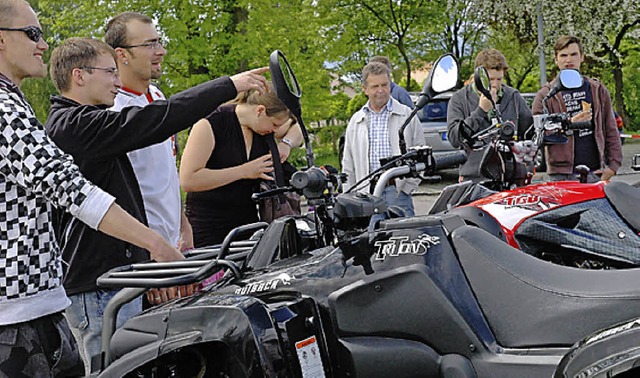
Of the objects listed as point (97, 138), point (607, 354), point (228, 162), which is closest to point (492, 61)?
point (228, 162)

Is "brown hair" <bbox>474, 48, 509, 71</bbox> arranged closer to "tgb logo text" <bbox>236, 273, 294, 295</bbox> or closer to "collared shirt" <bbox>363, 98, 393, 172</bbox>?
"collared shirt" <bbox>363, 98, 393, 172</bbox>

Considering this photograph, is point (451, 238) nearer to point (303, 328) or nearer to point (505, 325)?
point (505, 325)

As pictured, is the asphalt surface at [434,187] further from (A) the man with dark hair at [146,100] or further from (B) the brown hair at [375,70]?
(A) the man with dark hair at [146,100]

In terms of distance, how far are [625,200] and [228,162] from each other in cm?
201

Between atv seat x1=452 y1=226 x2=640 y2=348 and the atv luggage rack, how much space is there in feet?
2.51

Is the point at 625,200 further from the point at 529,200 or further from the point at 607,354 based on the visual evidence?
the point at 607,354

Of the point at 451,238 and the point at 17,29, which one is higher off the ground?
the point at 17,29

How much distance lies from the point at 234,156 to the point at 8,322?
1.90m

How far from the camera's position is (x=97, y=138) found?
2912 mm

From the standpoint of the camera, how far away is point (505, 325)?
6.64ft

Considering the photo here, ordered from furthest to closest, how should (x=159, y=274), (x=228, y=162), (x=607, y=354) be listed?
1. (x=228, y=162)
2. (x=159, y=274)
3. (x=607, y=354)

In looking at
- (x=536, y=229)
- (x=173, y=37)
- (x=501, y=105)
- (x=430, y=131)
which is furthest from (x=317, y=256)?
(x=430, y=131)

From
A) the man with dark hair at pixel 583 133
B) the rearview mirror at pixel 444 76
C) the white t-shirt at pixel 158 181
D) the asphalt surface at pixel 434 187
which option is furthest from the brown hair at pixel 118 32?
the asphalt surface at pixel 434 187

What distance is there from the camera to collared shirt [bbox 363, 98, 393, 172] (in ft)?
18.1
